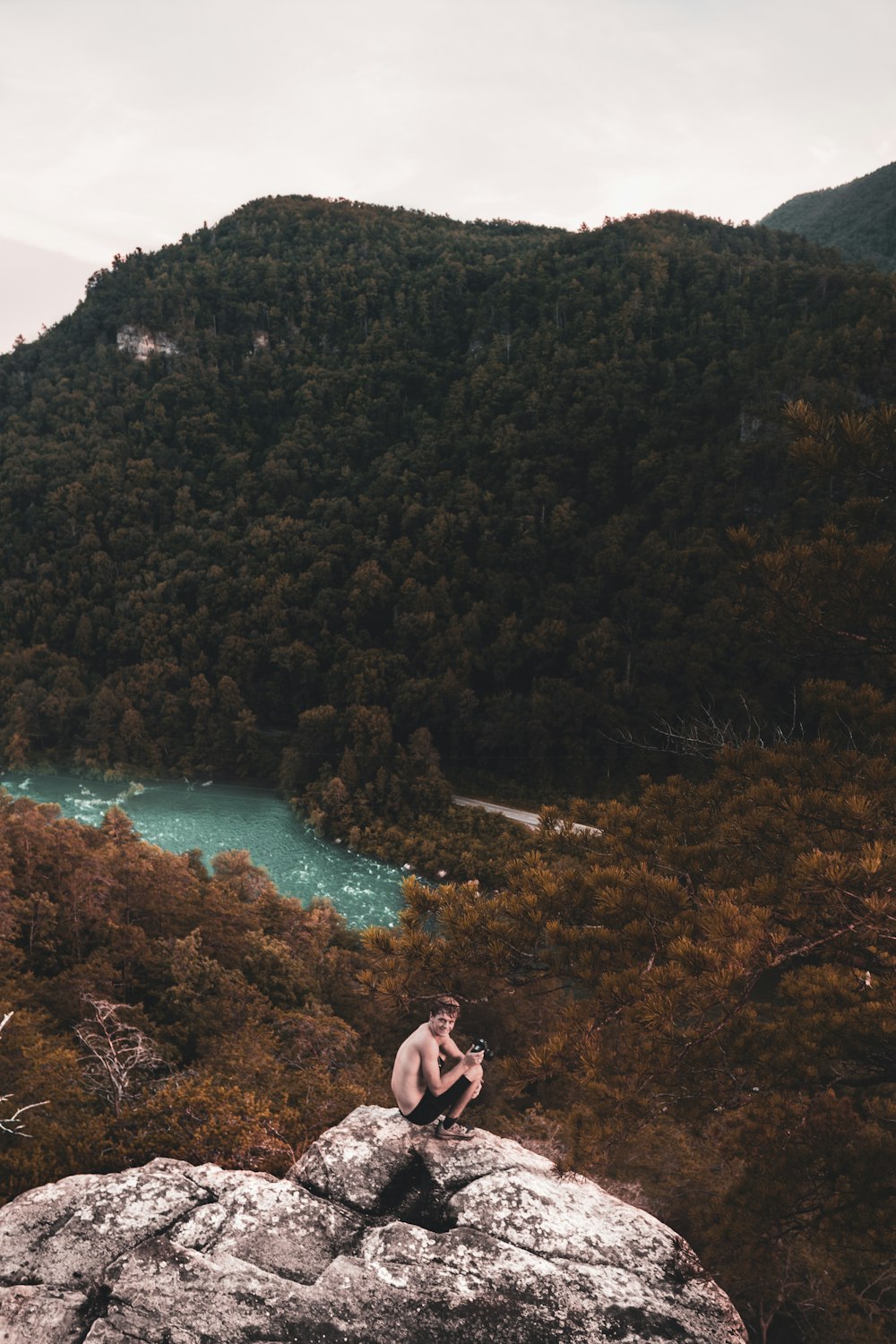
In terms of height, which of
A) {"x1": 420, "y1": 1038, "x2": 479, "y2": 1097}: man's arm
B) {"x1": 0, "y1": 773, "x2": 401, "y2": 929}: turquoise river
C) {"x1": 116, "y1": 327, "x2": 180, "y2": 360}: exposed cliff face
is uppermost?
{"x1": 116, "y1": 327, "x2": 180, "y2": 360}: exposed cliff face

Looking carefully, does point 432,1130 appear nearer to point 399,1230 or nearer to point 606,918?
point 399,1230

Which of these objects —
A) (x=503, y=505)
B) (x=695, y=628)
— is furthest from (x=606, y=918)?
(x=503, y=505)

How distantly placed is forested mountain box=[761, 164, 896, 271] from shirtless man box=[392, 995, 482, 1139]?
122 metres

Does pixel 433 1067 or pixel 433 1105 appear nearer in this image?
pixel 433 1067

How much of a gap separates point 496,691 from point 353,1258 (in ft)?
143

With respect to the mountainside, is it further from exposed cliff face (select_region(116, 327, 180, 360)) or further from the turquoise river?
the turquoise river

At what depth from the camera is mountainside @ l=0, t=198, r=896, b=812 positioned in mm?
43531

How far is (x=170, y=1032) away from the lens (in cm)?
1290

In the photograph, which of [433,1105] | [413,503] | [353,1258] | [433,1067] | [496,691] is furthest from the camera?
[413,503]

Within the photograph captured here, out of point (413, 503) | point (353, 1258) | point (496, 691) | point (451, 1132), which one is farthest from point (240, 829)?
point (353, 1258)

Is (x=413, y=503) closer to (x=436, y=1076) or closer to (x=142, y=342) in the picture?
(x=142, y=342)

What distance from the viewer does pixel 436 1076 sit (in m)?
5.71

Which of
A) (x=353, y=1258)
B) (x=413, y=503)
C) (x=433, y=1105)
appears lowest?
(x=353, y=1258)

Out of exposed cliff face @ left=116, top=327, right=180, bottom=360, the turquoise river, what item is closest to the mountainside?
exposed cliff face @ left=116, top=327, right=180, bottom=360
